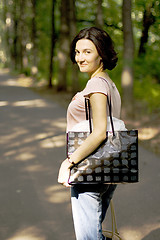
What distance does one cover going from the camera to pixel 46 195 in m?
4.99

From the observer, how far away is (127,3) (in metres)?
9.81

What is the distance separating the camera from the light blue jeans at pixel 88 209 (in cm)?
226

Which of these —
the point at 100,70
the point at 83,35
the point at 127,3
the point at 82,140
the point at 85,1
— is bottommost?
the point at 82,140

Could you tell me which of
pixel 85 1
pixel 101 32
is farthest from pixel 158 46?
pixel 101 32

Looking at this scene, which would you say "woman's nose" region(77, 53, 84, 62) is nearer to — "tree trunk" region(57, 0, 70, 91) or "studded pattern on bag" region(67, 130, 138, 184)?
"studded pattern on bag" region(67, 130, 138, 184)

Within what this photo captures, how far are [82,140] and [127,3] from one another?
846 centimetres

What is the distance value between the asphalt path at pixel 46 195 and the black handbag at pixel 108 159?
1847 millimetres

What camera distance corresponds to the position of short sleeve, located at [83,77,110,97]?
6.72 feet

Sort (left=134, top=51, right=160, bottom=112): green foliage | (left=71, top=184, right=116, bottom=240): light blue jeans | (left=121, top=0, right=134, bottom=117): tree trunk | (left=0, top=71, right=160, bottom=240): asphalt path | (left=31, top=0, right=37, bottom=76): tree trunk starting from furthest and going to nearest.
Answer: (left=31, top=0, right=37, bottom=76): tree trunk < (left=134, top=51, right=160, bottom=112): green foliage < (left=121, top=0, right=134, bottom=117): tree trunk < (left=0, top=71, right=160, bottom=240): asphalt path < (left=71, top=184, right=116, bottom=240): light blue jeans

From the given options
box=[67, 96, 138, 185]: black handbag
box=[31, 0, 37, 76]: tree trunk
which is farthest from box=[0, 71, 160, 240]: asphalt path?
box=[31, 0, 37, 76]: tree trunk

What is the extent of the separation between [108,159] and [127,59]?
26.4 ft

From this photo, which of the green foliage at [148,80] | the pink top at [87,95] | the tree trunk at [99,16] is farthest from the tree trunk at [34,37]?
the pink top at [87,95]

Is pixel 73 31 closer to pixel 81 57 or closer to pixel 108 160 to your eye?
pixel 81 57

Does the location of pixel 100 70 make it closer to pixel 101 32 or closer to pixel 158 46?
pixel 101 32
